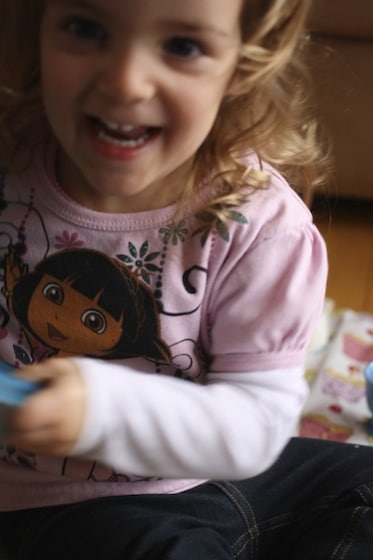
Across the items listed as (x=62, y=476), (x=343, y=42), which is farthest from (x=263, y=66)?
(x=343, y=42)

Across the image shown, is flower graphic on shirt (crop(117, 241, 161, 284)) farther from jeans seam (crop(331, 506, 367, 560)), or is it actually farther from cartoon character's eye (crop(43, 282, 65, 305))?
jeans seam (crop(331, 506, 367, 560))

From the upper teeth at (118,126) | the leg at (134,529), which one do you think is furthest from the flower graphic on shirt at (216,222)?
the leg at (134,529)

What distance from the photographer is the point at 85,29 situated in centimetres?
56

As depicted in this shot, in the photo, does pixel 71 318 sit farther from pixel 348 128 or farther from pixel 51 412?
pixel 348 128

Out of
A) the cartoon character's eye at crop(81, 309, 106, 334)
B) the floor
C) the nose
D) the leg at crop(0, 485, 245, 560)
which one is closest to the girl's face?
the nose

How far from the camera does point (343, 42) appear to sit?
137 centimetres

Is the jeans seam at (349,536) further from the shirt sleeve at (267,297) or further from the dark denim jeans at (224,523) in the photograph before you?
the shirt sleeve at (267,297)

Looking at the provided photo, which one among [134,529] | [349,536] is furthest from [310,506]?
[134,529]

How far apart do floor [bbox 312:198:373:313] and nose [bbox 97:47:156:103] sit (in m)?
0.70

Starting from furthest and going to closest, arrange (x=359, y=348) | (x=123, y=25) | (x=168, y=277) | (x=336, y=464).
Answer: (x=359, y=348)
(x=336, y=464)
(x=168, y=277)
(x=123, y=25)

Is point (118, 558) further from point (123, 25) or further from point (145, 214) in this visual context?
point (123, 25)

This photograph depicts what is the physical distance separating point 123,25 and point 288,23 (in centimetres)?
14

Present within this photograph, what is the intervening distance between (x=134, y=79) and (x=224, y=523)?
368mm

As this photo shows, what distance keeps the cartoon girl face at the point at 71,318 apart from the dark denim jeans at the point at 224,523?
13 centimetres
